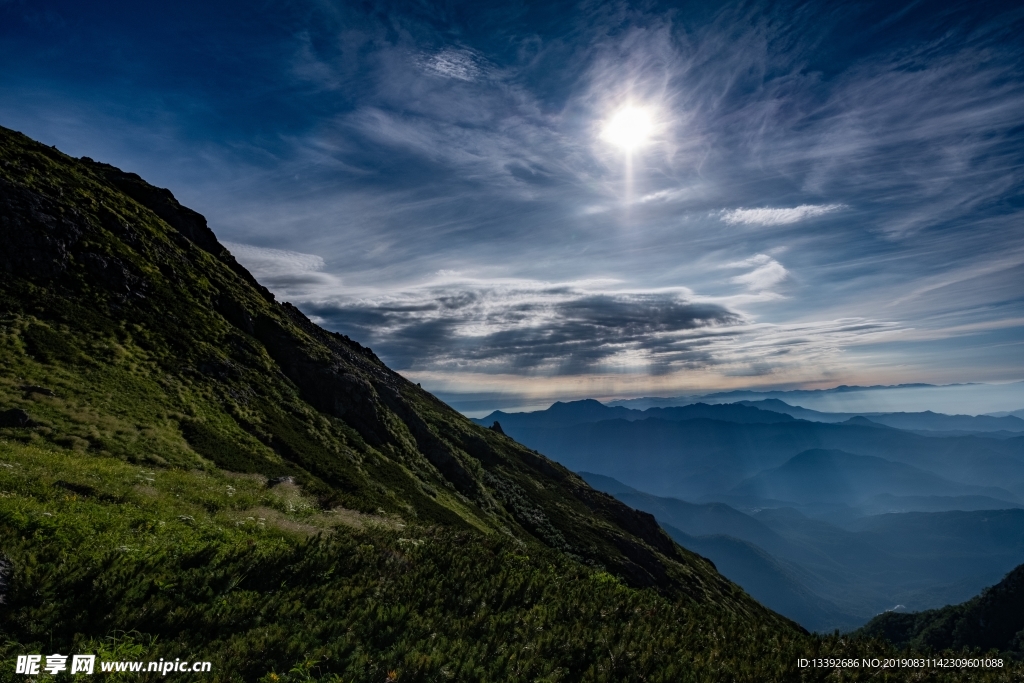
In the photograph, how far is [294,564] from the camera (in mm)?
15039

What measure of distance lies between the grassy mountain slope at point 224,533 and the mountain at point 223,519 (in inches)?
3.5

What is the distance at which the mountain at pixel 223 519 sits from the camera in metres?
10.9

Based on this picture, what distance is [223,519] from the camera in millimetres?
18938

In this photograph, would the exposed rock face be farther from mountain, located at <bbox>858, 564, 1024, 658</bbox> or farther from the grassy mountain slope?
mountain, located at <bbox>858, 564, 1024, 658</bbox>

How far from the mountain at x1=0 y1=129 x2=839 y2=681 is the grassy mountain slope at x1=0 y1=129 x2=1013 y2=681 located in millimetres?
89

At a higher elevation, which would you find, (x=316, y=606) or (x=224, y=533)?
(x=224, y=533)

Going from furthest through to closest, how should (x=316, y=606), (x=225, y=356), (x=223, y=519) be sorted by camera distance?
(x=225, y=356) < (x=223, y=519) < (x=316, y=606)

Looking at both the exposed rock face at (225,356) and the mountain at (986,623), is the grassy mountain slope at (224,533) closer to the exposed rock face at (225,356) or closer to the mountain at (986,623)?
the exposed rock face at (225,356)

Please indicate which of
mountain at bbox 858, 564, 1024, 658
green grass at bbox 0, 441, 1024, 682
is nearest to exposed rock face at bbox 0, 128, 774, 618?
green grass at bbox 0, 441, 1024, 682

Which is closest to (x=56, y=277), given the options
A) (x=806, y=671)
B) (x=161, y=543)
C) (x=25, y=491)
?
(x=25, y=491)

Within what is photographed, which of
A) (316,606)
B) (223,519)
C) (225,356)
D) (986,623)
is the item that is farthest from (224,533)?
(986,623)

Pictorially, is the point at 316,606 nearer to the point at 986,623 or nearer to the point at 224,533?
the point at 224,533

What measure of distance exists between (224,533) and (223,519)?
2.26m

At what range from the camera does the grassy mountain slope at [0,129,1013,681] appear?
35.4ft
